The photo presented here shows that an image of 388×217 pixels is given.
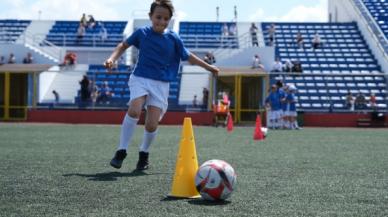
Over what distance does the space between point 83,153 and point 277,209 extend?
567 centimetres

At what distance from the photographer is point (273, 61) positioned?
103 ft

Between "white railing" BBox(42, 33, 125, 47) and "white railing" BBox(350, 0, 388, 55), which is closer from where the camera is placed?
"white railing" BBox(350, 0, 388, 55)

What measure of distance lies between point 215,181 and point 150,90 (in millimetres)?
2396

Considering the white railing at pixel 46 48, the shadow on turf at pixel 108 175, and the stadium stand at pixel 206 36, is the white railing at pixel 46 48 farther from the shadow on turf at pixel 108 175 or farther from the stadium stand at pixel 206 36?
the shadow on turf at pixel 108 175

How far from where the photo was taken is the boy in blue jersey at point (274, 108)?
24375 millimetres

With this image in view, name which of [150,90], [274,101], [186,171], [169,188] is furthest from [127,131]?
[274,101]

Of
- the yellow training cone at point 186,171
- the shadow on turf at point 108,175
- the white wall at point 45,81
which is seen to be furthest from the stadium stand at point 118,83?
the yellow training cone at point 186,171

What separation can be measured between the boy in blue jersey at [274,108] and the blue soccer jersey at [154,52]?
673 inches

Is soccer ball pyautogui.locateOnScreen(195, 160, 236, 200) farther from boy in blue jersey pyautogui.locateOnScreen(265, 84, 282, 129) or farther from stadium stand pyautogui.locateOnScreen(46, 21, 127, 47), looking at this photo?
stadium stand pyautogui.locateOnScreen(46, 21, 127, 47)

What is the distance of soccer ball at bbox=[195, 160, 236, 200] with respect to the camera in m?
4.86

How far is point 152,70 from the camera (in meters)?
7.11

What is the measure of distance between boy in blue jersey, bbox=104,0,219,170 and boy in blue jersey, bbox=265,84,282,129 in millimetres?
17112

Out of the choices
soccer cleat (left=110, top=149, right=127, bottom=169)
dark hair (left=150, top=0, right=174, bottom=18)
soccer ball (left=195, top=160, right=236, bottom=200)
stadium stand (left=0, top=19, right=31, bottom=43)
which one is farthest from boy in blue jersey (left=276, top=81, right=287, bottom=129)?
soccer ball (left=195, top=160, right=236, bottom=200)

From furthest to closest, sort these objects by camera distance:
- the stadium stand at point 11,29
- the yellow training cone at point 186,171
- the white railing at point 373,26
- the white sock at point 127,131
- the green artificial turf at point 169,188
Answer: the stadium stand at point 11,29 < the white railing at point 373,26 < the white sock at point 127,131 < the yellow training cone at point 186,171 < the green artificial turf at point 169,188
